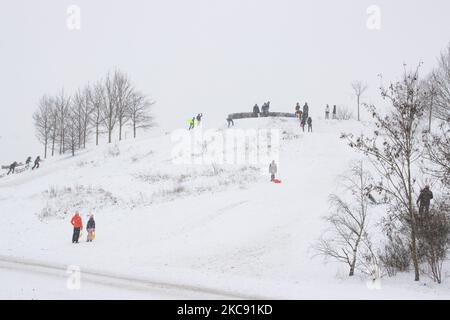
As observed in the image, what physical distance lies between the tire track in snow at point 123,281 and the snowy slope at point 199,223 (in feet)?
1.12

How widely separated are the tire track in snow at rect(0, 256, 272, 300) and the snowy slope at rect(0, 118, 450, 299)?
343 mm

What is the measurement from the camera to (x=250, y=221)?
20750mm

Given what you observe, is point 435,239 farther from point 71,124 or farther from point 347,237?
point 71,124

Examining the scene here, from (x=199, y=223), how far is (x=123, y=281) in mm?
7616

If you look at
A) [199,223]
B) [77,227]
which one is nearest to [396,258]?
[199,223]

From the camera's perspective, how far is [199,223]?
2164 cm

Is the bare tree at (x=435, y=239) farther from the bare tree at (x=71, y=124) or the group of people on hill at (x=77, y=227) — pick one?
the bare tree at (x=71, y=124)

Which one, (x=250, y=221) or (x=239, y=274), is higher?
(x=250, y=221)
